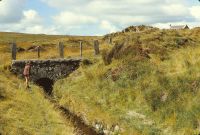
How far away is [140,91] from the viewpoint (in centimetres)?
2427

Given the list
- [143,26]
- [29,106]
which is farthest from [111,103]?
[143,26]

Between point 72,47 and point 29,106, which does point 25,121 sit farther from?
point 72,47

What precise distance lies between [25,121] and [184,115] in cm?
706

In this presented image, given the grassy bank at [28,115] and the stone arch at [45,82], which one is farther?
the stone arch at [45,82]

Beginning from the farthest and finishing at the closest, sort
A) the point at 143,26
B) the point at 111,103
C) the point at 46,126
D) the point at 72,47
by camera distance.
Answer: the point at 143,26 → the point at 72,47 → the point at 111,103 → the point at 46,126

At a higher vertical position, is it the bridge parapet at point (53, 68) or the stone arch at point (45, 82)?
the bridge parapet at point (53, 68)

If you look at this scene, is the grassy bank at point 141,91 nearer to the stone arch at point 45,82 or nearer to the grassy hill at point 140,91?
the grassy hill at point 140,91

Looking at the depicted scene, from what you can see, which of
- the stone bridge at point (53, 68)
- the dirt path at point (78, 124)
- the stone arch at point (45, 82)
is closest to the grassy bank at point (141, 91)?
the dirt path at point (78, 124)

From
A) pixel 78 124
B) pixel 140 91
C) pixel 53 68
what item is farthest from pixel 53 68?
pixel 140 91

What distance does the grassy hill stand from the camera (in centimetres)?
2033

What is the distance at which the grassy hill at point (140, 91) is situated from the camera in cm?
2033

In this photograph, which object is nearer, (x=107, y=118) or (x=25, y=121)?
(x=25, y=121)

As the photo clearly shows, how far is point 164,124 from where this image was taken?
66.2ft

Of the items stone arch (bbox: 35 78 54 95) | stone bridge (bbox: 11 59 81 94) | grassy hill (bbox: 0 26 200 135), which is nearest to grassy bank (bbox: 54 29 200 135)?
grassy hill (bbox: 0 26 200 135)
